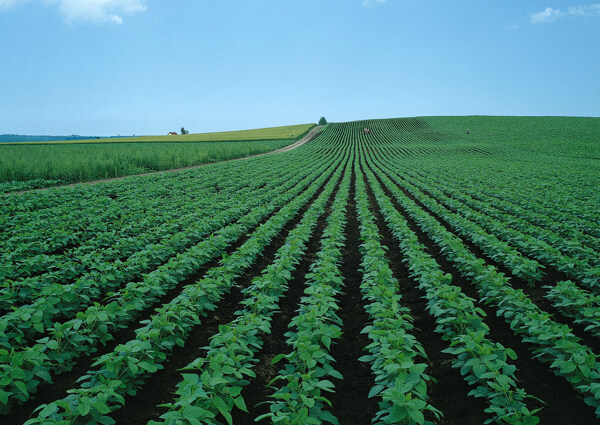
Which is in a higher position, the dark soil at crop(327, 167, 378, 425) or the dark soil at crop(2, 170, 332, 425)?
the dark soil at crop(2, 170, 332, 425)

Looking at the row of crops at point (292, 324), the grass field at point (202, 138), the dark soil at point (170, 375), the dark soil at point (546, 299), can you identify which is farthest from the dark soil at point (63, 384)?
the grass field at point (202, 138)

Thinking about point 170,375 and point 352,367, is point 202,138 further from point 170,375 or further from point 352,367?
point 352,367

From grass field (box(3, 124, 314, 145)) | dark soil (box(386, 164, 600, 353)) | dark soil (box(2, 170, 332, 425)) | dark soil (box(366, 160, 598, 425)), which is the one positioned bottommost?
dark soil (box(366, 160, 598, 425))

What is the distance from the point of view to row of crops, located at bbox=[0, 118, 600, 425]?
293 cm

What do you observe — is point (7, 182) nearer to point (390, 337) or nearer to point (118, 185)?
point (118, 185)

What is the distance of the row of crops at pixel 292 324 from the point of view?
2.93m

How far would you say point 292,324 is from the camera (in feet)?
12.9

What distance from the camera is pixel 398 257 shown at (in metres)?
7.73

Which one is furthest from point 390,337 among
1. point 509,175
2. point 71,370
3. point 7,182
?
point 509,175

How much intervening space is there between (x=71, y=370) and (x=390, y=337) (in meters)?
3.75

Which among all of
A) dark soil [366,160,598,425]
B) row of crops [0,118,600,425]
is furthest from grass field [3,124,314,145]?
dark soil [366,160,598,425]

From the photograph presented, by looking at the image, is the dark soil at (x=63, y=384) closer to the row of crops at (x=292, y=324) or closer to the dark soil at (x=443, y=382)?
the row of crops at (x=292, y=324)

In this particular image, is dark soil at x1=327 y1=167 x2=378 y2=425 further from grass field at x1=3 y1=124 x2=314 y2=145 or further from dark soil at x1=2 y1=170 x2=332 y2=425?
grass field at x1=3 y1=124 x2=314 y2=145

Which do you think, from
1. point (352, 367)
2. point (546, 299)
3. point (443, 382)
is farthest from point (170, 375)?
point (546, 299)
